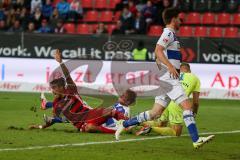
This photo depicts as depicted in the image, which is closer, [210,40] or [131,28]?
[210,40]

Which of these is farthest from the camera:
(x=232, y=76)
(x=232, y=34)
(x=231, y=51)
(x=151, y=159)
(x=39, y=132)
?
(x=232, y=34)

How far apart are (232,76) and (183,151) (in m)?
11.8

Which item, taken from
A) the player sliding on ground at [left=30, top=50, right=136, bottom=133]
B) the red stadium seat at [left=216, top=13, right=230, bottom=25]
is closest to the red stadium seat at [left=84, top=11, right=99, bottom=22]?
the red stadium seat at [left=216, top=13, right=230, bottom=25]

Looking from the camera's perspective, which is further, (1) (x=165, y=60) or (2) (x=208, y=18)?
(2) (x=208, y=18)

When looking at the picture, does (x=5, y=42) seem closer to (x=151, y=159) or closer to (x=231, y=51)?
(x=231, y=51)

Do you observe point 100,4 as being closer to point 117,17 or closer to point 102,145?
point 117,17

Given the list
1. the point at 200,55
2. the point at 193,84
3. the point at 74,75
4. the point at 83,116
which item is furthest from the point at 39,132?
the point at 200,55

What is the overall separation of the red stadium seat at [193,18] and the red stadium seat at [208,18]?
0.19m

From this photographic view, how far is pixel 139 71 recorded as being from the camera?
2344 centimetres

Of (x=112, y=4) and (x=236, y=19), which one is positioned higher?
(x=112, y=4)

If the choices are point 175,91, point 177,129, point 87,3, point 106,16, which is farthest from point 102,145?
point 87,3

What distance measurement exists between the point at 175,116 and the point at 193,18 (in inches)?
619

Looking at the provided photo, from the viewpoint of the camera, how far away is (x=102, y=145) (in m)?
12.3

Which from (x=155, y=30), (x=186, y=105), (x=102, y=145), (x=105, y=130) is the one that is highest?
(x=186, y=105)
